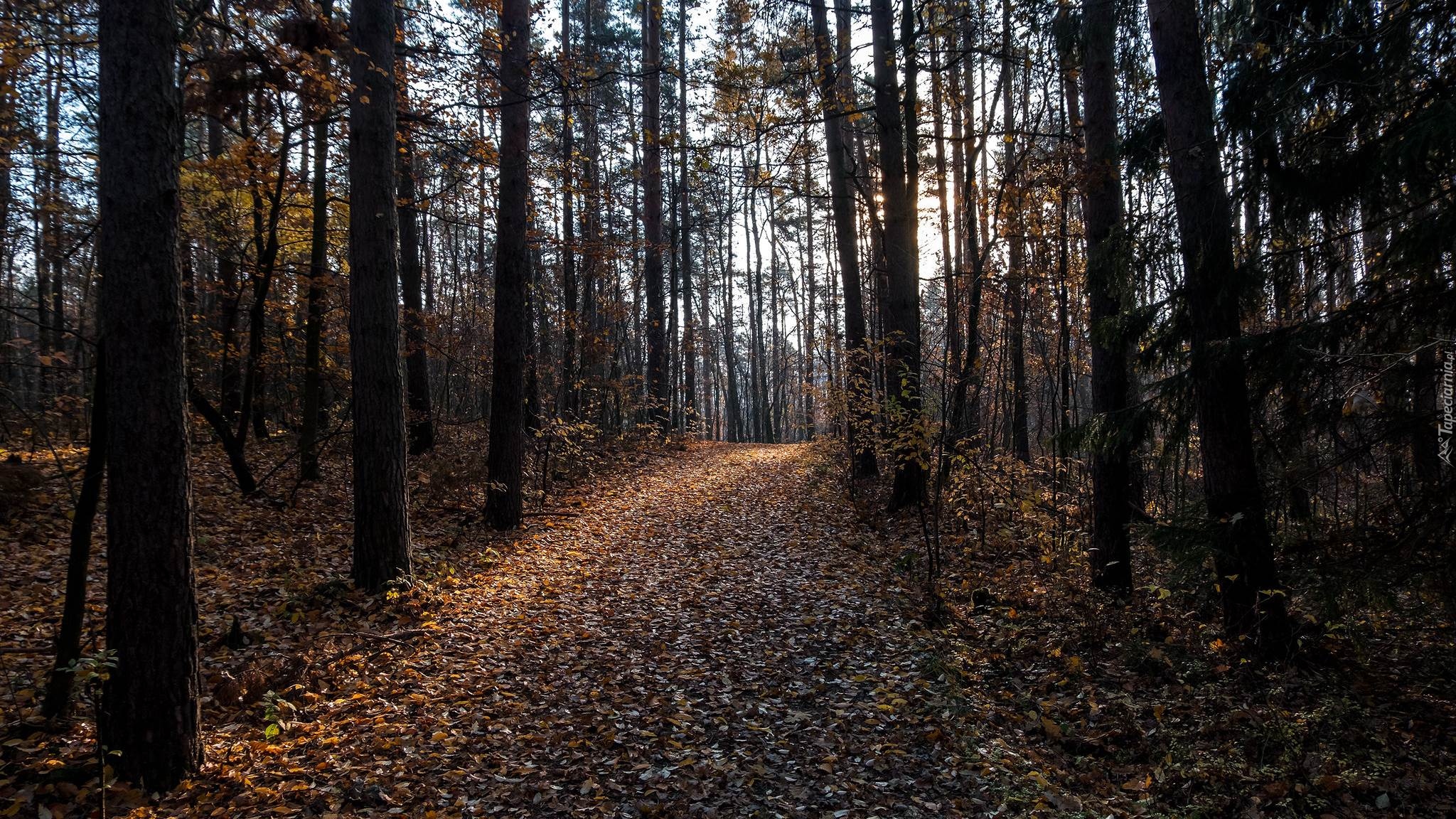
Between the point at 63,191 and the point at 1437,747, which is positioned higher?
the point at 63,191

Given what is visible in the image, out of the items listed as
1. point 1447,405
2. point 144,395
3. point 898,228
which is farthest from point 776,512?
point 144,395

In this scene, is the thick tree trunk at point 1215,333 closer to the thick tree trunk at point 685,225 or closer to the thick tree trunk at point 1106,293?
the thick tree trunk at point 1106,293

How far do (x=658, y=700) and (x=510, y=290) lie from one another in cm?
649

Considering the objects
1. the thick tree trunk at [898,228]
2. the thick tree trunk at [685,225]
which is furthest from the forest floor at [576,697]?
the thick tree trunk at [685,225]

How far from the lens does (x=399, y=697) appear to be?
202 inches

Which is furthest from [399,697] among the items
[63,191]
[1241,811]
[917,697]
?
[63,191]

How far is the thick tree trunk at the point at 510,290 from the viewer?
31.3ft

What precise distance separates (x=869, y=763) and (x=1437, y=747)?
123 inches

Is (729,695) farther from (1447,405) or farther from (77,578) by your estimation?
(1447,405)

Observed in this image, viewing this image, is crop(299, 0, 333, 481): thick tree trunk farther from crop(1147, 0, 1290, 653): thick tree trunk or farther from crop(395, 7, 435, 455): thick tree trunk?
crop(1147, 0, 1290, 653): thick tree trunk

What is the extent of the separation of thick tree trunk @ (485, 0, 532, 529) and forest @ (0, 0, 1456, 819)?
64 millimetres

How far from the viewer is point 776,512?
38.7 feet

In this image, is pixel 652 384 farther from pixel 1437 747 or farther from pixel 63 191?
pixel 1437 747

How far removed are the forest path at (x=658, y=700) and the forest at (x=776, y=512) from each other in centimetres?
4
